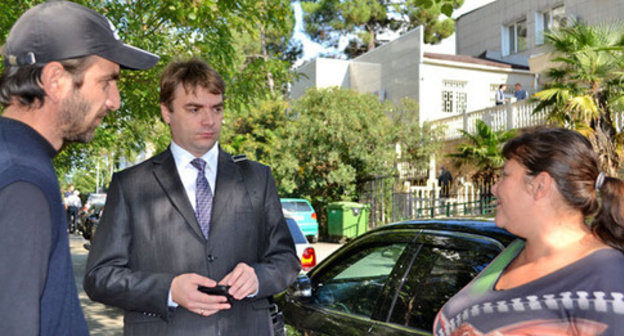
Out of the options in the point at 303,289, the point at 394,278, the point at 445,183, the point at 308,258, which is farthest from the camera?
the point at 445,183

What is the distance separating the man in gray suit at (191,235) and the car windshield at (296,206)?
50.5 feet

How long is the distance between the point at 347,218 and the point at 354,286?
15320mm

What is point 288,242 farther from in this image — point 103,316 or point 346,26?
point 346,26

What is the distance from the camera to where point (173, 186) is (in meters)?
2.50

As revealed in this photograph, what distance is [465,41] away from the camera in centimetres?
3612

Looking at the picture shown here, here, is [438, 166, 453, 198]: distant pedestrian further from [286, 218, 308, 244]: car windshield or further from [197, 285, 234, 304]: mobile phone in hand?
[197, 285, 234, 304]: mobile phone in hand

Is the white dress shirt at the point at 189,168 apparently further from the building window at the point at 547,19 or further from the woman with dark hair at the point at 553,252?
the building window at the point at 547,19

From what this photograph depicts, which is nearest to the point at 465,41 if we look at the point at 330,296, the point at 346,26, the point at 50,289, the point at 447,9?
the point at 346,26

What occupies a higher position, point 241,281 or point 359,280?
point 241,281

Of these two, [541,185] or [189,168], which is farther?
[189,168]

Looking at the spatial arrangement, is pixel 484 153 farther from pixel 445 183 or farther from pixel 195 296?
pixel 195 296

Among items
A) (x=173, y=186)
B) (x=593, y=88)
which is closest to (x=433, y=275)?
(x=173, y=186)

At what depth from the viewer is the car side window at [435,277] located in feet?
9.39

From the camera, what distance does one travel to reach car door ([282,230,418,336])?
127 inches
